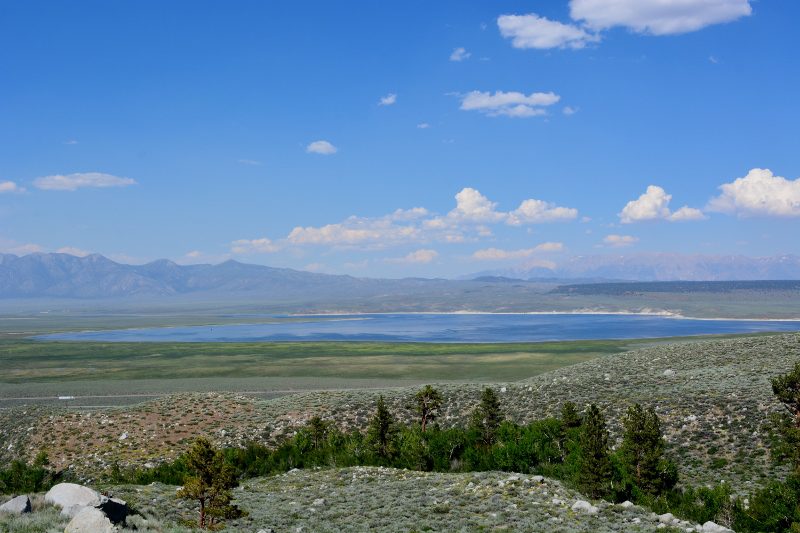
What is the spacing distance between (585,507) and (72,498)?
1741 cm

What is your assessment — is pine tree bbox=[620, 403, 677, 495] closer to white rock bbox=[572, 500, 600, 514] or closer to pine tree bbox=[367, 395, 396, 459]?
white rock bbox=[572, 500, 600, 514]

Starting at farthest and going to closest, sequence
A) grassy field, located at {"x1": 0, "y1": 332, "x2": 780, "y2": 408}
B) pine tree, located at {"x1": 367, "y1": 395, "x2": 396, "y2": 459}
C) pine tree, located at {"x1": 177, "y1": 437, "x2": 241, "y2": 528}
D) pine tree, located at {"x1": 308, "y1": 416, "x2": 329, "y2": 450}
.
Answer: grassy field, located at {"x1": 0, "y1": 332, "x2": 780, "y2": 408} → pine tree, located at {"x1": 308, "y1": 416, "x2": 329, "y2": 450} → pine tree, located at {"x1": 367, "y1": 395, "x2": 396, "y2": 459} → pine tree, located at {"x1": 177, "y1": 437, "x2": 241, "y2": 528}

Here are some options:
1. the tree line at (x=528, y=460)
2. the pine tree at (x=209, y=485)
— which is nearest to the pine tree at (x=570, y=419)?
the tree line at (x=528, y=460)

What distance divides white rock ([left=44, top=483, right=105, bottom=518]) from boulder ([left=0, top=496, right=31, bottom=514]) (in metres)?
0.77

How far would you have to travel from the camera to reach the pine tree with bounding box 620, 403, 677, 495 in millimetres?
26656

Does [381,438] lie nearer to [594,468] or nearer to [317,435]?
[317,435]

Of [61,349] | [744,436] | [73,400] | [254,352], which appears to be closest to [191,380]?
[73,400]

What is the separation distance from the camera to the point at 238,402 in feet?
180

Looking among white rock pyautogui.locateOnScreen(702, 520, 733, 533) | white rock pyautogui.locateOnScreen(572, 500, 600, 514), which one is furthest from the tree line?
white rock pyautogui.locateOnScreen(572, 500, 600, 514)

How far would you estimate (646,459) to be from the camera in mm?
26812

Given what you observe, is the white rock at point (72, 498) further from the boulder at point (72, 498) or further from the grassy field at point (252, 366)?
the grassy field at point (252, 366)

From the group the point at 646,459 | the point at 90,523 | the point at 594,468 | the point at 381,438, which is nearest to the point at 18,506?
the point at 90,523

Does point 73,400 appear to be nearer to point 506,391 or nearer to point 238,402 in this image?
point 238,402

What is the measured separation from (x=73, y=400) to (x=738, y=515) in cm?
7990
